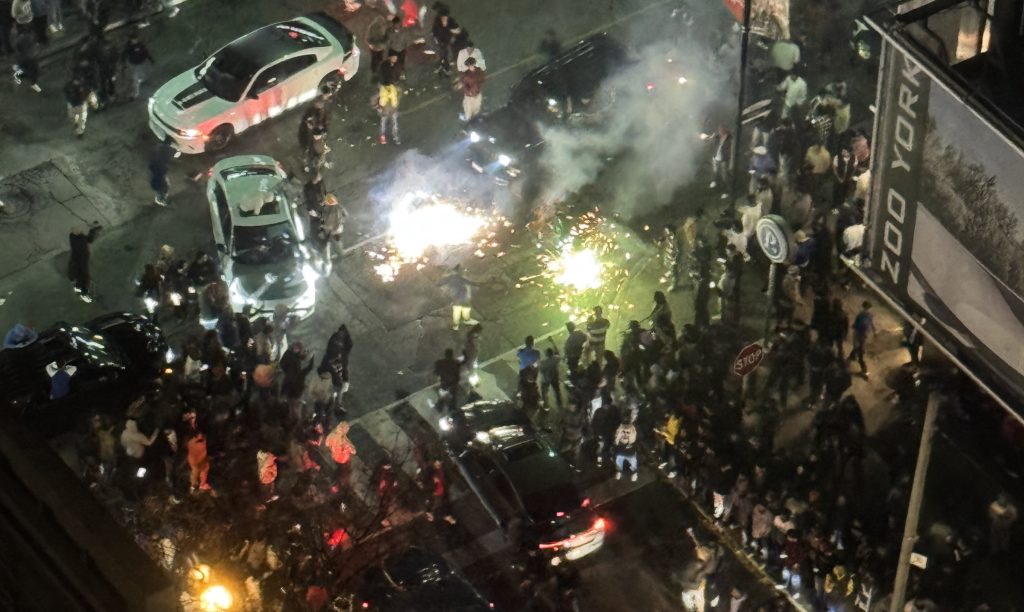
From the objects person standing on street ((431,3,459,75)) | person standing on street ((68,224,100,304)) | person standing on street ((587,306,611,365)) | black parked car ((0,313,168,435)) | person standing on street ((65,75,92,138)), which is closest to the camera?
black parked car ((0,313,168,435))

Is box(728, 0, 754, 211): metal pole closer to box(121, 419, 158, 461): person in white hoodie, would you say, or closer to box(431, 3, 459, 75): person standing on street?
box(431, 3, 459, 75): person standing on street

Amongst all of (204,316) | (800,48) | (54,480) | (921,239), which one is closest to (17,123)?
(204,316)

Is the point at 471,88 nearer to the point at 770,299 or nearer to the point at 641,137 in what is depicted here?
the point at 641,137

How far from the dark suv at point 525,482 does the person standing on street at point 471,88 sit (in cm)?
886

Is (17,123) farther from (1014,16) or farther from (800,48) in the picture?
(1014,16)

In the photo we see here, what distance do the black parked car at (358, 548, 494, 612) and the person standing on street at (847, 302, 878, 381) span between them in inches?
307

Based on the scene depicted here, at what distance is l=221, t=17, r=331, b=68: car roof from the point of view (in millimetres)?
31531

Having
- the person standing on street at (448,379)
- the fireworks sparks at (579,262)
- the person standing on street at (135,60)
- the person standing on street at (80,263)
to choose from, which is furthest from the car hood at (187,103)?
the person standing on street at (448,379)

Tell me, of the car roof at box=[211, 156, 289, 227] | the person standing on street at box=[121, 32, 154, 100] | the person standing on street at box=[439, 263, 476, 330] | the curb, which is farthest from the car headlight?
the curb

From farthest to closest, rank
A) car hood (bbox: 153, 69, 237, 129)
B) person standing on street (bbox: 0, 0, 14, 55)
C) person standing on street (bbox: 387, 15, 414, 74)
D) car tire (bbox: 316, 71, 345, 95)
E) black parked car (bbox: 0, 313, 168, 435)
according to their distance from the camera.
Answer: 1. person standing on street (bbox: 0, 0, 14, 55)
2. person standing on street (bbox: 387, 15, 414, 74)
3. car tire (bbox: 316, 71, 345, 95)
4. car hood (bbox: 153, 69, 237, 129)
5. black parked car (bbox: 0, 313, 168, 435)

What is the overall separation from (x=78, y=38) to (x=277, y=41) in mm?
5436

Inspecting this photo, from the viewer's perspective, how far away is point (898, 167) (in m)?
17.7

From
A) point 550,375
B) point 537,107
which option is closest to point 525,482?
point 550,375

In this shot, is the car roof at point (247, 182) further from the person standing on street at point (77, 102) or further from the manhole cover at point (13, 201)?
the person standing on street at point (77, 102)
